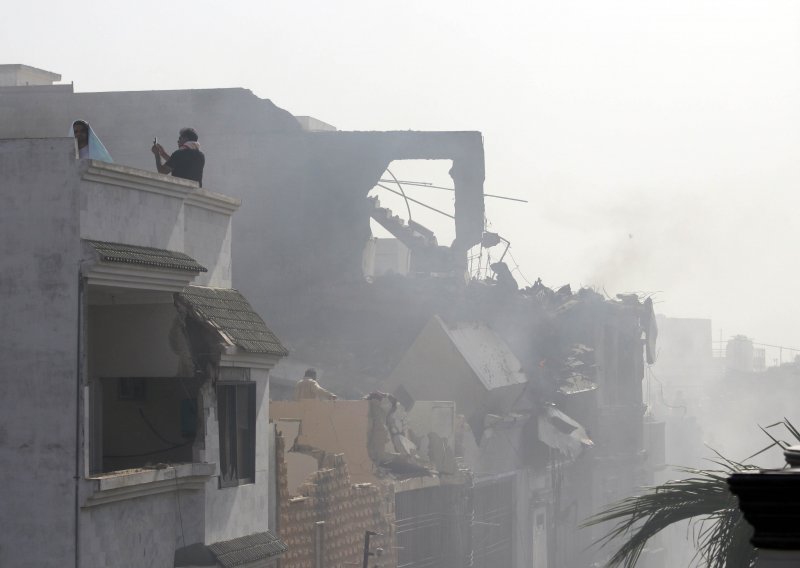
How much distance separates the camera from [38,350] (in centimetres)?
1247

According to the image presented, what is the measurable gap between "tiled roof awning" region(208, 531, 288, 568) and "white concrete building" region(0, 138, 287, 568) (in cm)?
2

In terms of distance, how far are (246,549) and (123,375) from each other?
2398 millimetres

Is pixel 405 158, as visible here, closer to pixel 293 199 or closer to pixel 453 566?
pixel 293 199

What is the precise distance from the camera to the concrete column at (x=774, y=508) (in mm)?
4293

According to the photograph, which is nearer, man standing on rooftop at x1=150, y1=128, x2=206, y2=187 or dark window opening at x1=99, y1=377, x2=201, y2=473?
dark window opening at x1=99, y1=377, x2=201, y2=473

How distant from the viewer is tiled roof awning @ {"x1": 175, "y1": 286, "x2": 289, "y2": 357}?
14.2 m

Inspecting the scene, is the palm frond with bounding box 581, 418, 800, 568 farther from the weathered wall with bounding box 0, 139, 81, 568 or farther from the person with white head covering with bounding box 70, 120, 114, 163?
the person with white head covering with bounding box 70, 120, 114, 163

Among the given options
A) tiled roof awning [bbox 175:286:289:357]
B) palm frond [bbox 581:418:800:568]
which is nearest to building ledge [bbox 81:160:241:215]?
tiled roof awning [bbox 175:286:289:357]

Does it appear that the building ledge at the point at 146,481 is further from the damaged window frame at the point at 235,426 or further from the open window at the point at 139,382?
the damaged window frame at the point at 235,426

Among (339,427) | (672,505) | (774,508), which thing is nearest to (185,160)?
(672,505)

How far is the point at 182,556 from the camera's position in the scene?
13914mm

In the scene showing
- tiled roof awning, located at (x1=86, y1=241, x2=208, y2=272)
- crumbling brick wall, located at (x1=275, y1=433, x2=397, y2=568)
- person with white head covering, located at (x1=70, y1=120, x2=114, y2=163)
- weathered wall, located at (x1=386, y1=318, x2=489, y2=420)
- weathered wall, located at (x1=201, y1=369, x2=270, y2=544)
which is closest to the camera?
tiled roof awning, located at (x1=86, y1=241, x2=208, y2=272)

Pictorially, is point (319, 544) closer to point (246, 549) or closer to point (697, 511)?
point (246, 549)

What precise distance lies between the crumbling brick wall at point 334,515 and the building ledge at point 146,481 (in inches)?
117
